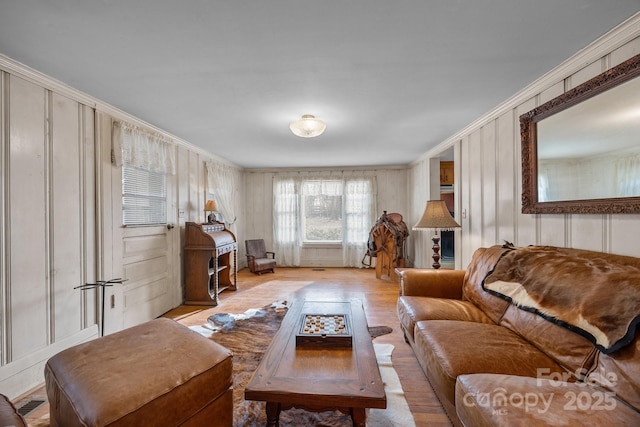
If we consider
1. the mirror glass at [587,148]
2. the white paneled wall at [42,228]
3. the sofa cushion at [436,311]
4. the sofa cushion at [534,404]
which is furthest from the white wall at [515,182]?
the white paneled wall at [42,228]

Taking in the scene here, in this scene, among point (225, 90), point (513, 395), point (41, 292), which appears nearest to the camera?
point (513, 395)

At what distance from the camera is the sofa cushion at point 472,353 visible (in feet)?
4.55

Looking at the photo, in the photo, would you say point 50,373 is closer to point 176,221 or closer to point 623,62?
point 176,221

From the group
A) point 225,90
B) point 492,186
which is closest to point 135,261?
point 225,90

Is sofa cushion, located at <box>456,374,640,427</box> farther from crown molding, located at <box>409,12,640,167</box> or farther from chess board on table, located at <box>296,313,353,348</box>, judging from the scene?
crown molding, located at <box>409,12,640,167</box>

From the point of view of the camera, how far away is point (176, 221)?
12.2ft

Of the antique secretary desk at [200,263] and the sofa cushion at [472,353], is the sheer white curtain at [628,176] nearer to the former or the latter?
the sofa cushion at [472,353]

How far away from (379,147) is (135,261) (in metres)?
3.71

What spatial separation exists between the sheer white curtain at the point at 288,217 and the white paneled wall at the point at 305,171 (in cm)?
18

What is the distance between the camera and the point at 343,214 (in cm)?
614

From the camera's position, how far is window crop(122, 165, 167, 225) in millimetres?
2943

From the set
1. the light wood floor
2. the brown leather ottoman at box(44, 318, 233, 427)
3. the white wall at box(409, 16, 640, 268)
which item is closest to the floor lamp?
the white wall at box(409, 16, 640, 268)

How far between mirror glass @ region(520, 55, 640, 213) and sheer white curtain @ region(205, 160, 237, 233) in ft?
14.3

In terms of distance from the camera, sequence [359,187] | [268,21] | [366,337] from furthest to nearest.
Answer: [359,187]
[366,337]
[268,21]
